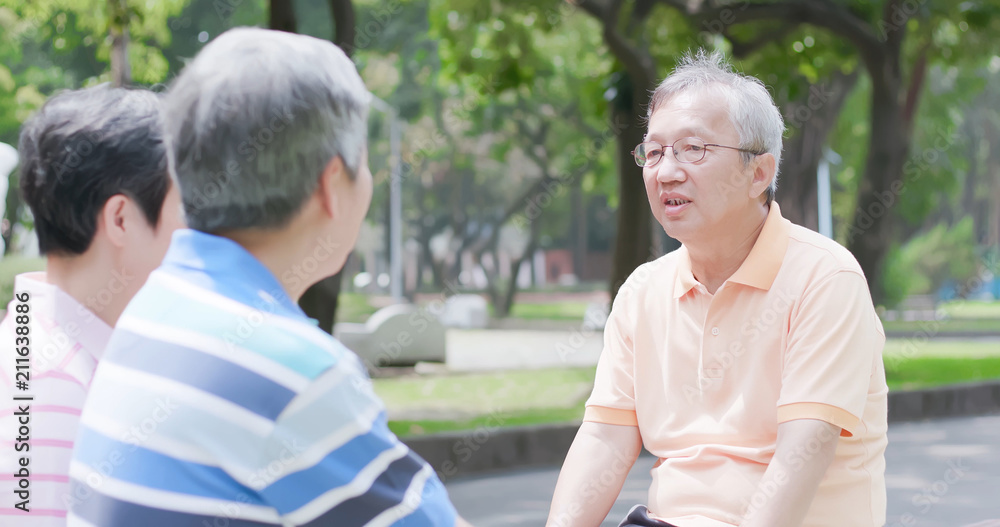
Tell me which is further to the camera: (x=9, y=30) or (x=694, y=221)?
(x=9, y=30)

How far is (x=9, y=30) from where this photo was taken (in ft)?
55.2

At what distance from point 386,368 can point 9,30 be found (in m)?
8.64

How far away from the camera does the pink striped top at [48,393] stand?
173 cm

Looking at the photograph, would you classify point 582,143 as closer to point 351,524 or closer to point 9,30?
point 9,30

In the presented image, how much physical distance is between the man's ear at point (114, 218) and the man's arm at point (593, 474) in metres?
1.03

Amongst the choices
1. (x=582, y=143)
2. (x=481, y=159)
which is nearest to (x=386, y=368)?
(x=582, y=143)

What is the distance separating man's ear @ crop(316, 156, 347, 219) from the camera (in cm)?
133

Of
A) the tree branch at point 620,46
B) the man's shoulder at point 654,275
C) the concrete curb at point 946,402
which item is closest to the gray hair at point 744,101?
the man's shoulder at point 654,275

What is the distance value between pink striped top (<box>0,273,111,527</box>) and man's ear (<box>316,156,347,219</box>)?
0.72 metres

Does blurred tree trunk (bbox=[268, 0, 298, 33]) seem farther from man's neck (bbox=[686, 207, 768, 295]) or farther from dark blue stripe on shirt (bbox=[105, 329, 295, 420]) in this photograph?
dark blue stripe on shirt (bbox=[105, 329, 295, 420])

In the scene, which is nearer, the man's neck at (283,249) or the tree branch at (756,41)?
the man's neck at (283,249)

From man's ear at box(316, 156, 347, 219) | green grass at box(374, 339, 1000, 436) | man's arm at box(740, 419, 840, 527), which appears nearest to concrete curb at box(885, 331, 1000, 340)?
green grass at box(374, 339, 1000, 436)

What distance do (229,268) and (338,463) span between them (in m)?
0.28

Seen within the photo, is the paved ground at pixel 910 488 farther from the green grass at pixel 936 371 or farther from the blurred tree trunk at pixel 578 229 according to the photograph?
the blurred tree trunk at pixel 578 229
